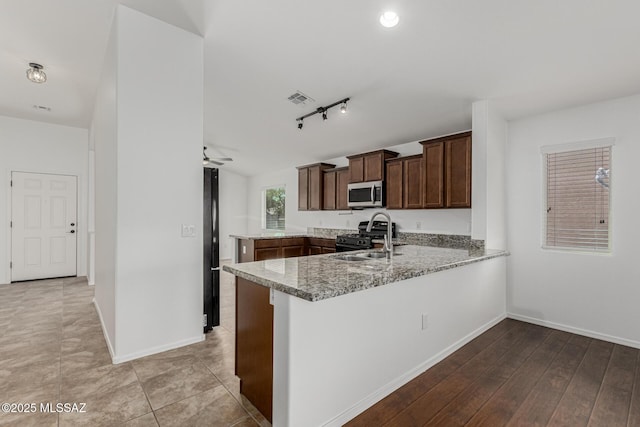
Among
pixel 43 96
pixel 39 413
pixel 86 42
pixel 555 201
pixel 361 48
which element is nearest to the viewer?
pixel 39 413

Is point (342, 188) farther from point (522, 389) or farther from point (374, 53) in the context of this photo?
point (522, 389)

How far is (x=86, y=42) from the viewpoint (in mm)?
2955

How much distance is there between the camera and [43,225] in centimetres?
534

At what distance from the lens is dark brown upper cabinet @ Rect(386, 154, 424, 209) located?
13.6 feet

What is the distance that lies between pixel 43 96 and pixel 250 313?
4803mm

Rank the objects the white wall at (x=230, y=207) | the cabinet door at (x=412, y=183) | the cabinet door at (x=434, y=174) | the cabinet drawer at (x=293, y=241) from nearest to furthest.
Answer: the cabinet door at (x=434, y=174), the cabinet door at (x=412, y=183), the cabinet drawer at (x=293, y=241), the white wall at (x=230, y=207)

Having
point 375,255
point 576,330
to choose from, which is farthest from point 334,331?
point 576,330

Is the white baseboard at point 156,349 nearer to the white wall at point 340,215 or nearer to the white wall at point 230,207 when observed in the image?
the white wall at point 340,215

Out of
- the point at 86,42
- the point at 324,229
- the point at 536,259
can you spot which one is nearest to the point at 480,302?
the point at 536,259

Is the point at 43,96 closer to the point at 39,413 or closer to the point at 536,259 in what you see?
the point at 39,413

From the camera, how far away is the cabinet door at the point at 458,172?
3543mm

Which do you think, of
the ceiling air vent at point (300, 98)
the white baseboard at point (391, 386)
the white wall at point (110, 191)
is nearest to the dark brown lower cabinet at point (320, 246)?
the ceiling air vent at point (300, 98)

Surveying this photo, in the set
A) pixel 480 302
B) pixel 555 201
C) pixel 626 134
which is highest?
pixel 626 134

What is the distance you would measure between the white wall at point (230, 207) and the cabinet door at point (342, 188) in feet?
13.4
